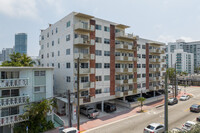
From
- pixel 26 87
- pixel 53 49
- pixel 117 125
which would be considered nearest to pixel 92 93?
pixel 117 125

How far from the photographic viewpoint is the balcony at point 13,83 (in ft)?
63.2

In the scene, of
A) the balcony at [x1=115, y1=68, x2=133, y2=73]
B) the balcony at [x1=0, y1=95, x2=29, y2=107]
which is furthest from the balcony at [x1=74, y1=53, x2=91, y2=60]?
the balcony at [x1=0, y1=95, x2=29, y2=107]

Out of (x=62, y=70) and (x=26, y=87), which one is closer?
(x=26, y=87)

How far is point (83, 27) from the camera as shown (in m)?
26.8

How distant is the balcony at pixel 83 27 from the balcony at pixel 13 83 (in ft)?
43.5

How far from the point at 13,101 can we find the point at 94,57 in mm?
16649

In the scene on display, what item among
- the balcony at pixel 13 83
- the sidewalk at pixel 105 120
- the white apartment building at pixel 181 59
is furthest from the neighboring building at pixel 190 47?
the balcony at pixel 13 83

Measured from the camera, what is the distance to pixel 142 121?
2530 centimetres

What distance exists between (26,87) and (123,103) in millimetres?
23577

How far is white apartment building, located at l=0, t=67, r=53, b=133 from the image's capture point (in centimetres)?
1927

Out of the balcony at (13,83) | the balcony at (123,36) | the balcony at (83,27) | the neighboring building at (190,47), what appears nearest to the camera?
the balcony at (13,83)

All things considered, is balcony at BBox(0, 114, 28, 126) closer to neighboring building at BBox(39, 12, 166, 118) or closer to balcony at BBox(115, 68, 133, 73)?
neighboring building at BBox(39, 12, 166, 118)

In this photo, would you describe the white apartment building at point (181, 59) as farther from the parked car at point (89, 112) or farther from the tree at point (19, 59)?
the tree at point (19, 59)

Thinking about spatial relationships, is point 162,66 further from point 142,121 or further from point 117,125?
point 117,125
